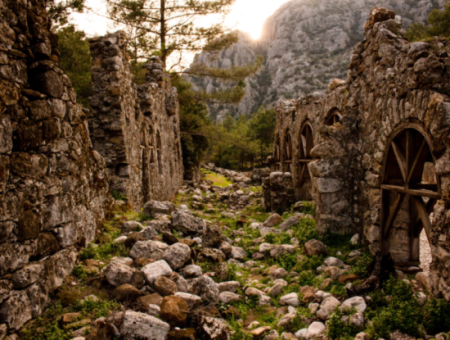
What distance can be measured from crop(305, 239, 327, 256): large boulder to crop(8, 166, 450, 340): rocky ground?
18 mm

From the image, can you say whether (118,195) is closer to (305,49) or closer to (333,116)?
(333,116)

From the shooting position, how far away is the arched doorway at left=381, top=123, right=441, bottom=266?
4.41 metres

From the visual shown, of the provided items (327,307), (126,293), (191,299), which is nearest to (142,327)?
(126,293)

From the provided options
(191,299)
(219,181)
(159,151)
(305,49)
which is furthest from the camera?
(305,49)

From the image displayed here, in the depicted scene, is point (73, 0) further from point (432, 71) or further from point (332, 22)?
point (332, 22)

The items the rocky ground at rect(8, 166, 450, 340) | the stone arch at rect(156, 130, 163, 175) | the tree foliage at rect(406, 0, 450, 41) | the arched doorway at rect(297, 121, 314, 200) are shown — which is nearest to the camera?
the rocky ground at rect(8, 166, 450, 340)

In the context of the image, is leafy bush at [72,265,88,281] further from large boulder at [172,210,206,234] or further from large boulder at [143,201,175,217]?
large boulder at [143,201,175,217]

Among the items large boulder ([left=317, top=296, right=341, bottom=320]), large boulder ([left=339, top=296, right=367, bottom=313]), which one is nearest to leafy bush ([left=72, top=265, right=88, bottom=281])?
large boulder ([left=317, top=296, right=341, bottom=320])

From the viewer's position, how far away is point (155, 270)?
4.12m

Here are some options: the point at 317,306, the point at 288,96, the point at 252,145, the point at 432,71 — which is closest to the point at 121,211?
the point at 317,306

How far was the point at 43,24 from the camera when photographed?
378 cm

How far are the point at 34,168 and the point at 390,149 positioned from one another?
16.2ft

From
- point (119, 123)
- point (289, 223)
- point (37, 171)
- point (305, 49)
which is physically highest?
point (305, 49)

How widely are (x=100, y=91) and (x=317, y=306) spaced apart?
22.2 feet
